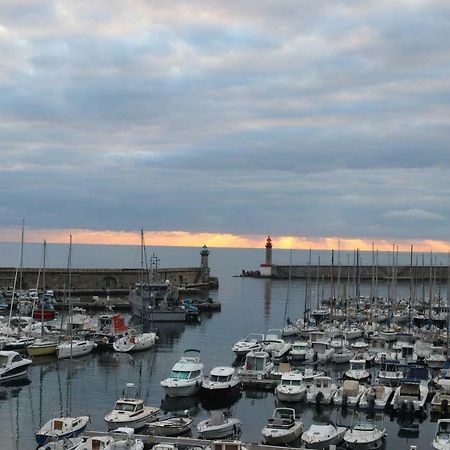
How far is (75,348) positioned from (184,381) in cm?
1620

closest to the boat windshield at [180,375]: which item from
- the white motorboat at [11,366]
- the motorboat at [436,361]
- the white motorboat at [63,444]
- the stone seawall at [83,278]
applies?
the white motorboat at [11,366]

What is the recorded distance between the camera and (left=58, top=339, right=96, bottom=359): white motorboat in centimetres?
5284

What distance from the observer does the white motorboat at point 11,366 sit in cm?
4506

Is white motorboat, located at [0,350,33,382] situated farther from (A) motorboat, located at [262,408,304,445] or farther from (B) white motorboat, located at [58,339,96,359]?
(A) motorboat, located at [262,408,304,445]

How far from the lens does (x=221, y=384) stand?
4097cm

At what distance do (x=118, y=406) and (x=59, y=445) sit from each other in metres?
6.40

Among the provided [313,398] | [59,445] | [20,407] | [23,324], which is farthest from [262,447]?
[23,324]

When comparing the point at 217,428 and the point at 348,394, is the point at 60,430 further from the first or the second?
the point at 348,394

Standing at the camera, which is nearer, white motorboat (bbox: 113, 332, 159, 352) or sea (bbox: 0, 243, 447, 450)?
sea (bbox: 0, 243, 447, 450)

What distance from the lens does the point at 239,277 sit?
18325 centimetres

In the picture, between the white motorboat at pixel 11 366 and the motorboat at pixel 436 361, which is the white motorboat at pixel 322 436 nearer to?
the motorboat at pixel 436 361

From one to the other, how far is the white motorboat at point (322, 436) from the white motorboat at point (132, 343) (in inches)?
1112

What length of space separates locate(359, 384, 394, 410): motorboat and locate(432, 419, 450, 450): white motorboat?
5.76 metres

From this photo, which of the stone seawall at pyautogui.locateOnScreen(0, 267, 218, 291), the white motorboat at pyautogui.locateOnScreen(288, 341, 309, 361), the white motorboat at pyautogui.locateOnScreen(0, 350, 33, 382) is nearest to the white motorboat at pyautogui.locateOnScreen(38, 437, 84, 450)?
the white motorboat at pyautogui.locateOnScreen(0, 350, 33, 382)
